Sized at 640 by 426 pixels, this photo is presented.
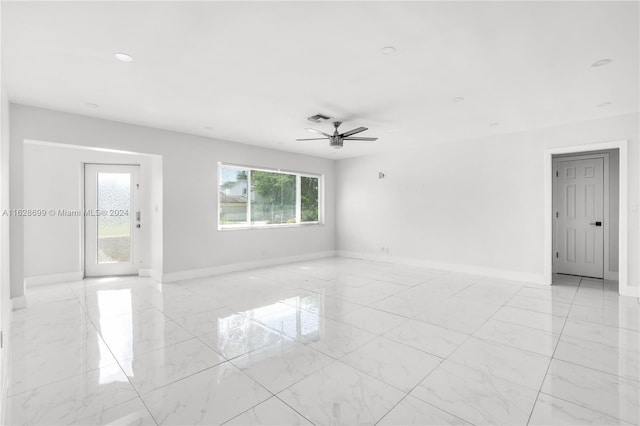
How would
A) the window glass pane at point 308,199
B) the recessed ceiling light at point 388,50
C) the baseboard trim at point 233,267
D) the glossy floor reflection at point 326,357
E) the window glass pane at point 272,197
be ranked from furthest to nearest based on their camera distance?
the window glass pane at point 308,199 < the window glass pane at point 272,197 < the baseboard trim at point 233,267 < the recessed ceiling light at point 388,50 < the glossy floor reflection at point 326,357

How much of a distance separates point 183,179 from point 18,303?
274 cm

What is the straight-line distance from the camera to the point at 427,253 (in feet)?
21.2

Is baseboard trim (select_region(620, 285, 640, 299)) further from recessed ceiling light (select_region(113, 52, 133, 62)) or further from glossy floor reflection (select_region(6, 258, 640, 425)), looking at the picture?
recessed ceiling light (select_region(113, 52, 133, 62))

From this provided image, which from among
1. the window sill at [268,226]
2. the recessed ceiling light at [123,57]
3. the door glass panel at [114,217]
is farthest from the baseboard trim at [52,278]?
the recessed ceiling light at [123,57]

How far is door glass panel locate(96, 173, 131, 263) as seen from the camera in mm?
5672

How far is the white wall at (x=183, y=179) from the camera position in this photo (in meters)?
3.93

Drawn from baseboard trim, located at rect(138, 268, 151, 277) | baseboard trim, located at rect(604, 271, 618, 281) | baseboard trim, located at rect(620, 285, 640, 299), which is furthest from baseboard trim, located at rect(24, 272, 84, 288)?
baseboard trim, located at rect(604, 271, 618, 281)

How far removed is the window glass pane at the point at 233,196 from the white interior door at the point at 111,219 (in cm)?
158

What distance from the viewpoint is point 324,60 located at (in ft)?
9.11

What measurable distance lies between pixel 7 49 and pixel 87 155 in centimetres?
334

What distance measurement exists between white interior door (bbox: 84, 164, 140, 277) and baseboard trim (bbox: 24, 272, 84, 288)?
219 millimetres

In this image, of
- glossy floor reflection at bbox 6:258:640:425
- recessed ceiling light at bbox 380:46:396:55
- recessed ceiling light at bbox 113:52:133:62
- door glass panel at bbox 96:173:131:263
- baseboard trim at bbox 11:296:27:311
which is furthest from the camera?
door glass panel at bbox 96:173:131:263

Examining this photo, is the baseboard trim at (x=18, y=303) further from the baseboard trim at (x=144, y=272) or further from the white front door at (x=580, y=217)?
the white front door at (x=580, y=217)

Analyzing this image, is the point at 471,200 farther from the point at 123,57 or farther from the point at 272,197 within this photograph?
the point at 123,57
